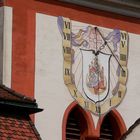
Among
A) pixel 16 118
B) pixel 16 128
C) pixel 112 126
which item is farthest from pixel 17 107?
pixel 112 126

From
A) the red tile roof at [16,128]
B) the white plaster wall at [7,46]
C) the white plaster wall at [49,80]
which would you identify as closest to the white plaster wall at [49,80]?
the white plaster wall at [49,80]

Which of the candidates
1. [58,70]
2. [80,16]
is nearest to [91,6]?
[80,16]

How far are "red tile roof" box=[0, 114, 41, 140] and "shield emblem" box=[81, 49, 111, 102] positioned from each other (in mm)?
6153

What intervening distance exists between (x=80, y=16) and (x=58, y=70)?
138cm

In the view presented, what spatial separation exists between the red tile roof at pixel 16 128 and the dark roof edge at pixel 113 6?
6.65 metres

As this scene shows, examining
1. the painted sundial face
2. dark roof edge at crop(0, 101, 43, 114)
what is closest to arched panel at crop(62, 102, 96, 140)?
the painted sundial face

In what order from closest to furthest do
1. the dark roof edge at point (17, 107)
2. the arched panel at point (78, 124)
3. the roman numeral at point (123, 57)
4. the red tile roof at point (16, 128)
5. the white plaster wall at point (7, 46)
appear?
the red tile roof at point (16, 128) → the dark roof edge at point (17, 107) → the white plaster wall at point (7, 46) → the arched panel at point (78, 124) → the roman numeral at point (123, 57)

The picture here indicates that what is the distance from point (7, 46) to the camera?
68.2 feet

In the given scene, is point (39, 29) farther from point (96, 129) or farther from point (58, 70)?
point (96, 129)

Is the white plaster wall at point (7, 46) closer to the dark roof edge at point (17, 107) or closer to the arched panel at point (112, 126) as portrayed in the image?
the arched panel at point (112, 126)

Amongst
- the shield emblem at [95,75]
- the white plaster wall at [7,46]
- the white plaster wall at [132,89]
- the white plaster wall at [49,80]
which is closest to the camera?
the white plaster wall at [7,46]

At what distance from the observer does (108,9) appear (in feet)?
73.5

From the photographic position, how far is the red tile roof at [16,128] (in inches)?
590

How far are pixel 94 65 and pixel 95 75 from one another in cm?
21
